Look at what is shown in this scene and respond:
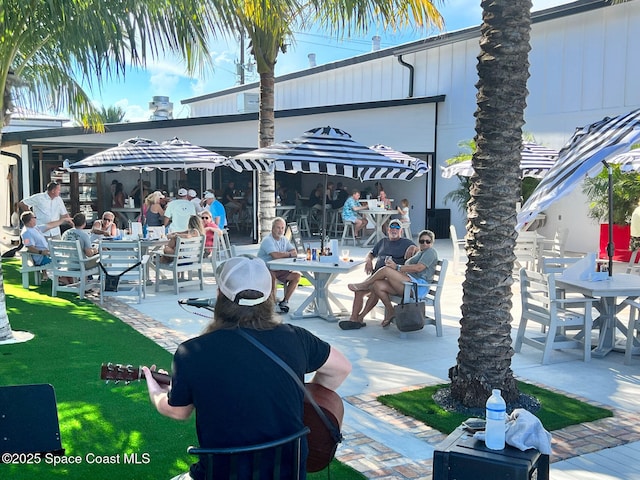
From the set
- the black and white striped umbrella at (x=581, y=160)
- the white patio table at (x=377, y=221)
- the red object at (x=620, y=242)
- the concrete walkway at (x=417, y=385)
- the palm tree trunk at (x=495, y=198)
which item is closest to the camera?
the concrete walkway at (x=417, y=385)

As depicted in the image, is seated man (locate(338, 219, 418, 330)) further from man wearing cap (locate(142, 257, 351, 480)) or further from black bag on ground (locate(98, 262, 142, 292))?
man wearing cap (locate(142, 257, 351, 480))

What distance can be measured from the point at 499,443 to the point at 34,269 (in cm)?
917

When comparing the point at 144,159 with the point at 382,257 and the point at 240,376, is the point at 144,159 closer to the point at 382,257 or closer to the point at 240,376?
the point at 382,257

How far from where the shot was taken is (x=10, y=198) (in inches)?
683

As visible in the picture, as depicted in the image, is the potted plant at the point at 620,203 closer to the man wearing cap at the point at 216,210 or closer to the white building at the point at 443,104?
the white building at the point at 443,104

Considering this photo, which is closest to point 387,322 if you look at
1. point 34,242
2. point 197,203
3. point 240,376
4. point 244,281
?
point 244,281

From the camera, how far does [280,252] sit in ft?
30.3

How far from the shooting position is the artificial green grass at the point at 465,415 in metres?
5.11

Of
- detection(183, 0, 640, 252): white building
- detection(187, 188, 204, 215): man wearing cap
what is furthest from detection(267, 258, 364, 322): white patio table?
detection(183, 0, 640, 252): white building

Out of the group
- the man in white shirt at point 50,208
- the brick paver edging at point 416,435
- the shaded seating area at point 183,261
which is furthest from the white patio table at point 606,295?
the man in white shirt at point 50,208

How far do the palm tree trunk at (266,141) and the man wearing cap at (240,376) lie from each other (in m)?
9.12

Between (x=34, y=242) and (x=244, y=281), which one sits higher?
(x=244, y=281)

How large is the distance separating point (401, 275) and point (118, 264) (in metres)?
4.30

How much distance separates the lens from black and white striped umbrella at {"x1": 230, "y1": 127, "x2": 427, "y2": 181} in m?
8.67
